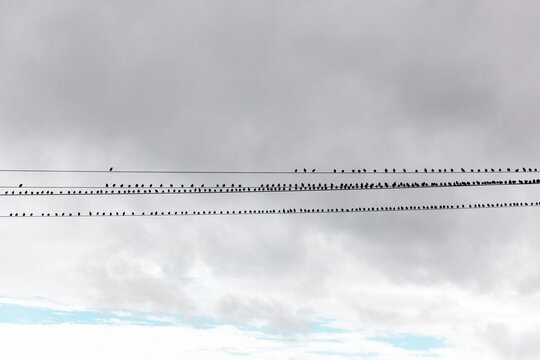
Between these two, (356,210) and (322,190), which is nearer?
(356,210)

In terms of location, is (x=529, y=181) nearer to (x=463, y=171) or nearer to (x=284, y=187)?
(x=463, y=171)

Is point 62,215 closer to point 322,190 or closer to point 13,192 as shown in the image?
point 13,192

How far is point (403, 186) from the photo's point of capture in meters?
91.0

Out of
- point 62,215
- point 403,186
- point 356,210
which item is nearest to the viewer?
point 403,186

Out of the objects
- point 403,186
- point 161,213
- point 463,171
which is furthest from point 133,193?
point 463,171

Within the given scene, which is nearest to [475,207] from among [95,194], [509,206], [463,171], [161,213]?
[463,171]

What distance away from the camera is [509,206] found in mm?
109812

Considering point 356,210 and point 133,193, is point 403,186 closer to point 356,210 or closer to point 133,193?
point 356,210

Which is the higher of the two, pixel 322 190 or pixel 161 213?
pixel 322 190

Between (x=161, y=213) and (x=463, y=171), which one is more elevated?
(x=463, y=171)

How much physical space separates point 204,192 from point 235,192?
22.2 feet

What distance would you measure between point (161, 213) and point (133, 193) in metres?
5.74

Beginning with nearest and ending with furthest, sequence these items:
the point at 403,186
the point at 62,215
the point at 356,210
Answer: the point at 403,186 < the point at 356,210 < the point at 62,215

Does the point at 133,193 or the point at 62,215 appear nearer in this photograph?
the point at 133,193
